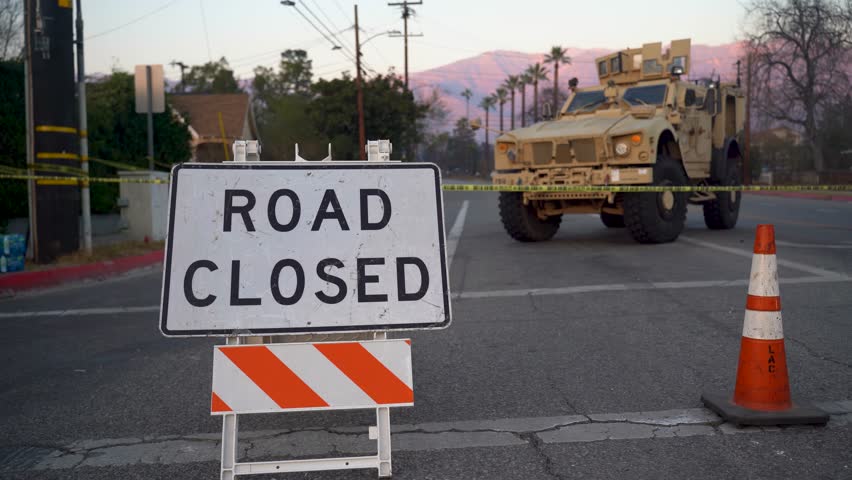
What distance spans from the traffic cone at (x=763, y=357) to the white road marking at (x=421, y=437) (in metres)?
0.12

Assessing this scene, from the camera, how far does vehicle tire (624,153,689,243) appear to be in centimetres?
1225

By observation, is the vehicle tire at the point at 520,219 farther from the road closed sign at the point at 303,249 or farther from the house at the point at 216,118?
the house at the point at 216,118

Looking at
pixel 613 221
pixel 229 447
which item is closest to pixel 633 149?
pixel 613 221

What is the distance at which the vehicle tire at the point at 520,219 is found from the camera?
44.0 ft

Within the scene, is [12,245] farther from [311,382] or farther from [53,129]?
[311,382]

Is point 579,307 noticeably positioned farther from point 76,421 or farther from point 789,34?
point 789,34

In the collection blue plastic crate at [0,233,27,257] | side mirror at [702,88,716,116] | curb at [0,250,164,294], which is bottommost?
curb at [0,250,164,294]

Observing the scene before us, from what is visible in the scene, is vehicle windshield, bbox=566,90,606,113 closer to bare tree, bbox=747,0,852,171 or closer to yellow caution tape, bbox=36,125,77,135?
yellow caution tape, bbox=36,125,77,135

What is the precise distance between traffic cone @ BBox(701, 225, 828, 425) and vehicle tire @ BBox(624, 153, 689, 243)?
7.93 m

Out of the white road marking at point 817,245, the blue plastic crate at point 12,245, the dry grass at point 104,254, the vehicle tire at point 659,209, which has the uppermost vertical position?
the vehicle tire at point 659,209

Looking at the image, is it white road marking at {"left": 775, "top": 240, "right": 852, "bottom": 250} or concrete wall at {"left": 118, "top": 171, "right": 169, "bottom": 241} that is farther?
concrete wall at {"left": 118, "top": 171, "right": 169, "bottom": 241}

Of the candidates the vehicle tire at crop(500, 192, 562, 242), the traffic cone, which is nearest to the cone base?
the traffic cone

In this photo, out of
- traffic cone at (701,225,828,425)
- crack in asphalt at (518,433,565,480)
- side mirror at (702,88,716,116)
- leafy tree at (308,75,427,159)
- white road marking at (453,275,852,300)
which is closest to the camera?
crack in asphalt at (518,433,565,480)

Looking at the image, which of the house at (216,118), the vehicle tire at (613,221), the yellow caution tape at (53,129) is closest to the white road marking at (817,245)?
the vehicle tire at (613,221)
